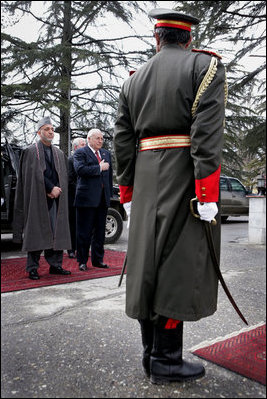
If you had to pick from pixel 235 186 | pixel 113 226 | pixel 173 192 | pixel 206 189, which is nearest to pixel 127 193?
pixel 173 192

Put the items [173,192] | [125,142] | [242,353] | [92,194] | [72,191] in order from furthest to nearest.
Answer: [72,191] < [92,194] < [242,353] < [125,142] < [173,192]

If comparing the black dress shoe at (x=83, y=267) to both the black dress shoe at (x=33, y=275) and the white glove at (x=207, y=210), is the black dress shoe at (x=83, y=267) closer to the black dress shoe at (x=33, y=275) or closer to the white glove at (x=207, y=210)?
the black dress shoe at (x=33, y=275)

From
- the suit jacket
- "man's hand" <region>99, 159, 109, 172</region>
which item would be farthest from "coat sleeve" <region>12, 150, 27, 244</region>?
"man's hand" <region>99, 159, 109, 172</region>

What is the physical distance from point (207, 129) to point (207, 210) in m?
0.40

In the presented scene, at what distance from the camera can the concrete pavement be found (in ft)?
6.70

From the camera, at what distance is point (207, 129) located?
1.98 m

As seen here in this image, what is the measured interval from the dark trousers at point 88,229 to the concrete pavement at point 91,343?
753 mm

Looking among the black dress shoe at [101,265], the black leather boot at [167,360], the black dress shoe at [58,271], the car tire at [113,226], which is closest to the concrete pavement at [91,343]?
the black leather boot at [167,360]

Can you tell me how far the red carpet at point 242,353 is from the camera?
2238mm

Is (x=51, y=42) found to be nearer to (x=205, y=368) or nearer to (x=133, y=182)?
(x=133, y=182)

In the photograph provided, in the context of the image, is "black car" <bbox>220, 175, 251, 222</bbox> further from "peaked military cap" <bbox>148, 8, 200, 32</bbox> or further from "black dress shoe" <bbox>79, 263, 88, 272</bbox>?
"peaked military cap" <bbox>148, 8, 200, 32</bbox>

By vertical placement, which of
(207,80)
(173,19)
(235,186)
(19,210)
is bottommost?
(19,210)

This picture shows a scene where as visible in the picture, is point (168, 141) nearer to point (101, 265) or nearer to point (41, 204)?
point (41, 204)

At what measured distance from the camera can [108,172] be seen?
5.16m
